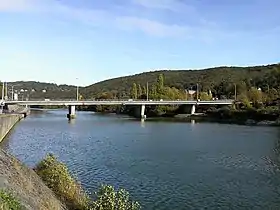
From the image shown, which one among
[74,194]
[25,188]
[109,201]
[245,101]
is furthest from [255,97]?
[25,188]

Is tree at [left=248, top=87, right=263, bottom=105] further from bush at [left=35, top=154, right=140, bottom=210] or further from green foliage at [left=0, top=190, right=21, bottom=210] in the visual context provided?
green foliage at [left=0, top=190, right=21, bottom=210]

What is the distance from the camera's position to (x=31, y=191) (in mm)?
17297

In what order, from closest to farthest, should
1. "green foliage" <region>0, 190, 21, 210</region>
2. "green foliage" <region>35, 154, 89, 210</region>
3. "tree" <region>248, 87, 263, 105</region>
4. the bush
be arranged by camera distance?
1. "green foliage" <region>0, 190, 21, 210</region>
2. the bush
3. "green foliage" <region>35, 154, 89, 210</region>
4. "tree" <region>248, 87, 263, 105</region>

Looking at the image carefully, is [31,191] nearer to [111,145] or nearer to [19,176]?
[19,176]

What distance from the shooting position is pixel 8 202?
12719 mm

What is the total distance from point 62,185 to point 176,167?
1612 cm

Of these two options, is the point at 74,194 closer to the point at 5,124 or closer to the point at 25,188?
the point at 25,188

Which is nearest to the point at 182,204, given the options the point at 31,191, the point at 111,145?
the point at 31,191

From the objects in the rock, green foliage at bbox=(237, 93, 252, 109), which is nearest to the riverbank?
the rock

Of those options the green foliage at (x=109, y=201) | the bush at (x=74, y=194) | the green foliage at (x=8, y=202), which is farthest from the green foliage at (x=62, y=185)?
the green foliage at (x=8, y=202)

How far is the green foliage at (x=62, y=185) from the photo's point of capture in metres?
19.3

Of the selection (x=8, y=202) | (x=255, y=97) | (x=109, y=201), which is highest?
(x=255, y=97)

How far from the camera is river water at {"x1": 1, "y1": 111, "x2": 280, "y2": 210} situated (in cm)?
2458

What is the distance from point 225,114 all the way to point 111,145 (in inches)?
2827
